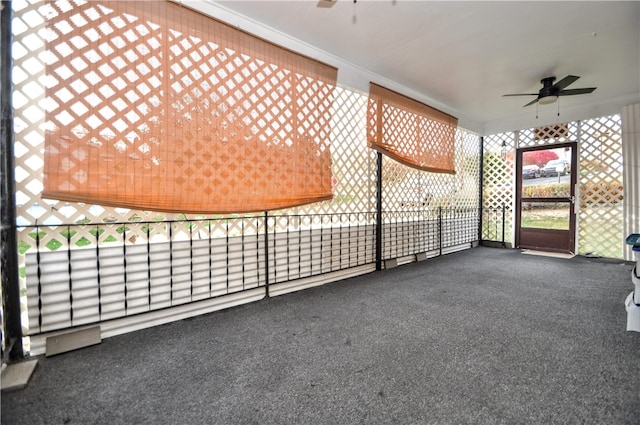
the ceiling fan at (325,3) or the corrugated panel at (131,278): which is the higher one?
the ceiling fan at (325,3)

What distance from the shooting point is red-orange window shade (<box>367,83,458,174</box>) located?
3215mm

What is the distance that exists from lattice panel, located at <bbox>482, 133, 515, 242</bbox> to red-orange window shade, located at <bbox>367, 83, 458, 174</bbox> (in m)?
1.44

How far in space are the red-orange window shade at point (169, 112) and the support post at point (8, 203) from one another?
0.58ft

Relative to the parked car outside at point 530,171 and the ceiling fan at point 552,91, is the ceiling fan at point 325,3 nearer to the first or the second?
the ceiling fan at point 552,91

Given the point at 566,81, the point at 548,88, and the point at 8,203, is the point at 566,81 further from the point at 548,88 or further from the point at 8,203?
the point at 8,203

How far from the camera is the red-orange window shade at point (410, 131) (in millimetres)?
3215

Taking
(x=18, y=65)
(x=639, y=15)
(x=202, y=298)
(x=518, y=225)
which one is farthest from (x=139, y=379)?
(x=518, y=225)

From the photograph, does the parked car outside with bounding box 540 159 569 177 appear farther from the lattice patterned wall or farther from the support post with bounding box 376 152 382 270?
the support post with bounding box 376 152 382 270

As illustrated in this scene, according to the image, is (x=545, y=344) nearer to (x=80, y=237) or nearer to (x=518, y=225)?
(x=80, y=237)

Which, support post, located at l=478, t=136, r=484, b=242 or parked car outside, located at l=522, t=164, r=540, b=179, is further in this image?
support post, located at l=478, t=136, r=484, b=242

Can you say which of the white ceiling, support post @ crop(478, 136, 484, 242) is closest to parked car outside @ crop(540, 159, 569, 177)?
support post @ crop(478, 136, 484, 242)

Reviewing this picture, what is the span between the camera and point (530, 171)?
191 inches

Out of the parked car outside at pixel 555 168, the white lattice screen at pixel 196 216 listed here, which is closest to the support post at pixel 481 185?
the parked car outside at pixel 555 168

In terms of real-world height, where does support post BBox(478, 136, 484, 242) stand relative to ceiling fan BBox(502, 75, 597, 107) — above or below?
below
